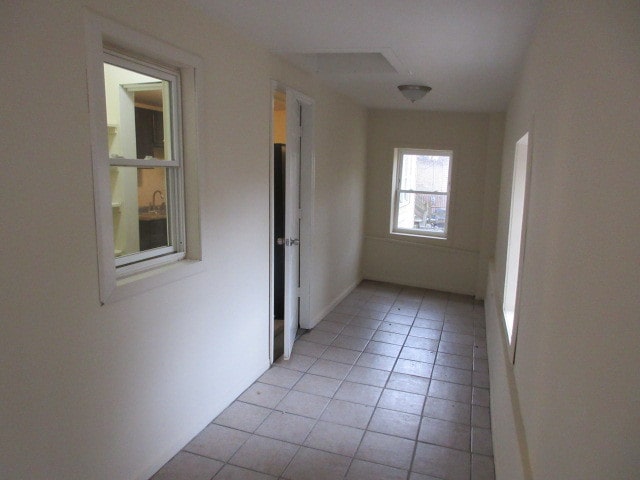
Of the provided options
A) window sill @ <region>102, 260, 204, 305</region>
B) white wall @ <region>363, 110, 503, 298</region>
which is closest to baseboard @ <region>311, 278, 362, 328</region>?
white wall @ <region>363, 110, 503, 298</region>

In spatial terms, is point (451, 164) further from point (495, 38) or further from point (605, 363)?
point (605, 363)

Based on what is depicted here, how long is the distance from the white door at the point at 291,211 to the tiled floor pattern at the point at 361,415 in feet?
0.99

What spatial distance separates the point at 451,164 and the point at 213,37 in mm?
4373

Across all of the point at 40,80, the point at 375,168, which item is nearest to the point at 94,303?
the point at 40,80

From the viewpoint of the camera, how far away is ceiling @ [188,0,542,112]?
2.31 meters

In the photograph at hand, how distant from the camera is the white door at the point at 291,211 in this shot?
3867 millimetres

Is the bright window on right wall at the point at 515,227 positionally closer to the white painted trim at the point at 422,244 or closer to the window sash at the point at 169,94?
the window sash at the point at 169,94

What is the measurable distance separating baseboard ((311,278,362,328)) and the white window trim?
2.47m

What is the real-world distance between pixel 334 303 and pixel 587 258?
4.61m

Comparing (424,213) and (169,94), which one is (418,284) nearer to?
(424,213)

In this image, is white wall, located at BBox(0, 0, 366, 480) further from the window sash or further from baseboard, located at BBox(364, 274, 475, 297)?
baseboard, located at BBox(364, 274, 475, 297)

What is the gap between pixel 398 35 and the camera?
2750 mm

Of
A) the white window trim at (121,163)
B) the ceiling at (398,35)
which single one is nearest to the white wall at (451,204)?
the ceiling at (398,35)

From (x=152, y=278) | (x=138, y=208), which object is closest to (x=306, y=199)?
(x=138, y=208)
